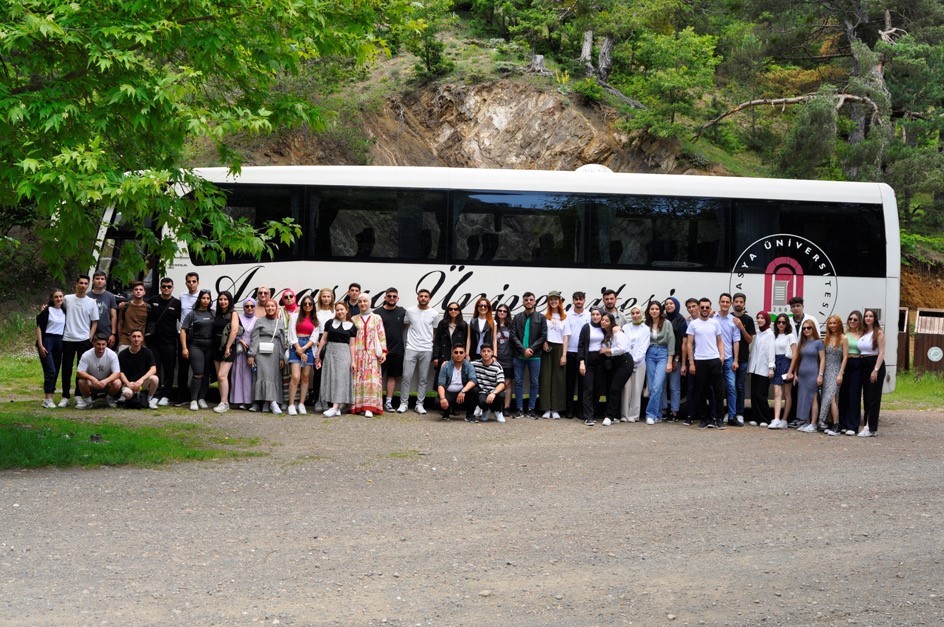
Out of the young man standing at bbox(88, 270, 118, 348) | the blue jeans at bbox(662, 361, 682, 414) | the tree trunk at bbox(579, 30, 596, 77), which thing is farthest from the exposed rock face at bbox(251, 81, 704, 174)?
the blue jeans at bbox(662, 361, 682, 414)

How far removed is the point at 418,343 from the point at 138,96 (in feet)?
21.9

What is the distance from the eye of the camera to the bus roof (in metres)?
16.2

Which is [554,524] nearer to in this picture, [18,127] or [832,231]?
[18,127]

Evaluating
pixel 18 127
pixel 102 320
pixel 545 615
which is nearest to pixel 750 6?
pixel 102 320

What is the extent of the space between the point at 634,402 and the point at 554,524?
703 centimetres

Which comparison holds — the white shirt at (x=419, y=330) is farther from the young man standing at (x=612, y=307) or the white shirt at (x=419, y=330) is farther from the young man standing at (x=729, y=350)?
the young man standing at (x=729, y=350)

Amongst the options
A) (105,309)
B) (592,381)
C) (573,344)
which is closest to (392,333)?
(573,344)

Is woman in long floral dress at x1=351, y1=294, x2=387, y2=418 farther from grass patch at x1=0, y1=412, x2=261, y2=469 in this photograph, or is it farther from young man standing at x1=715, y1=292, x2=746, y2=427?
young man standing at x1=715, y1=292, x2=746, y2=427

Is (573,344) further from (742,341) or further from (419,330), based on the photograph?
(742,341)

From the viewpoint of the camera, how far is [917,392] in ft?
66.6

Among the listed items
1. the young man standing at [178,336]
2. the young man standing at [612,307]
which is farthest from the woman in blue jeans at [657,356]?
the young man standing at [178,336]

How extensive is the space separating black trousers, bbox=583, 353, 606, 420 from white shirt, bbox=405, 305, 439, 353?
7.87ft

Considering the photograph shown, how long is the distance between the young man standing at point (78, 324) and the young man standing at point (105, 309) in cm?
13

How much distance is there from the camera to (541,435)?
1347cm
